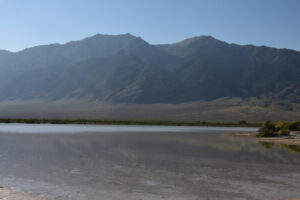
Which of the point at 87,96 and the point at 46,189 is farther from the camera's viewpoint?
the point at 87,96

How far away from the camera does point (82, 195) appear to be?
38.3ft

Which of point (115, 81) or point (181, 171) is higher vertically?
point (115, 81)

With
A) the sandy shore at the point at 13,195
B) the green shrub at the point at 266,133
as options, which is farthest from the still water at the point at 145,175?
the green shrub at the point at 266,133

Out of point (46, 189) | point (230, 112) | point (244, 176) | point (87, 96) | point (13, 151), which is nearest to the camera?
point (46, 189)

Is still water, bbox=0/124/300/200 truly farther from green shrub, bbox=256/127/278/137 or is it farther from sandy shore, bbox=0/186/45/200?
green shrub, bbox=256/127/278/137

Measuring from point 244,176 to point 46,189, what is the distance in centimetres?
877

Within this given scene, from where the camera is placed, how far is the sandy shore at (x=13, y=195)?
10800 mm

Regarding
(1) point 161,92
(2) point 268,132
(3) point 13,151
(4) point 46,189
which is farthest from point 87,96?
(4) point 46,189

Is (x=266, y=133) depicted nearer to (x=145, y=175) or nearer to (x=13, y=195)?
(x=145, y=175)

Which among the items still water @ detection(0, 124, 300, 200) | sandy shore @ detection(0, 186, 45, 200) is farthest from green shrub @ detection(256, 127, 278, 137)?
sandy shore @ detection(0, 186, 45, 200)

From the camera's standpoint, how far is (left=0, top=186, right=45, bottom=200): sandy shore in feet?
35.4

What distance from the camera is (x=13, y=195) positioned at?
Answer: 11148 millimetres

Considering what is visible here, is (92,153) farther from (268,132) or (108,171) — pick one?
(268,132)

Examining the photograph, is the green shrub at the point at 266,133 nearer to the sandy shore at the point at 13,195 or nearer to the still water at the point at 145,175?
the still water at the point at 145,175
